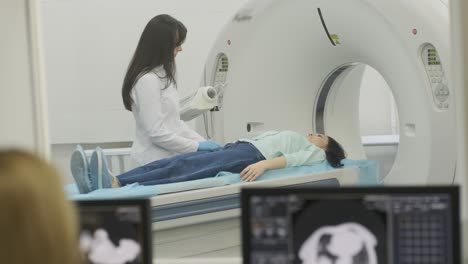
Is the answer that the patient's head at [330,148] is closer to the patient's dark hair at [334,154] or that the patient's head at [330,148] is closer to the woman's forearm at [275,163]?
the patient's dark hair at [334,154]

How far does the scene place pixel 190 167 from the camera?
10.2 ft

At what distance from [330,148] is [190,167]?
0.69 m

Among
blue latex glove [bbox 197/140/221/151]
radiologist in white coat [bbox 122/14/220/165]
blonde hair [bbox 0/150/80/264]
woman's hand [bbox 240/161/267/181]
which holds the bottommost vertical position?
woman's hand [bbox 240/161/267/181]

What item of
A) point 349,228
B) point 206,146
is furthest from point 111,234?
point 206,146

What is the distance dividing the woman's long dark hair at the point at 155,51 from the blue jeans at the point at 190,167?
0.32 meters

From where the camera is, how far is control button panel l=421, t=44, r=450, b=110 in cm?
300

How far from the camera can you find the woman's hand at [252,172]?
3055 mm

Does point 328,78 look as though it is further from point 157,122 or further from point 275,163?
point 157,122

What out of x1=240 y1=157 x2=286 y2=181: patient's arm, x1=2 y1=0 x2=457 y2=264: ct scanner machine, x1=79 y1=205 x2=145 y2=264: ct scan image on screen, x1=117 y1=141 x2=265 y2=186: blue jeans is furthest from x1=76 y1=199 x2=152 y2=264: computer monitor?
x1=240 y1=157 x2=286 y2=181: patient's arm

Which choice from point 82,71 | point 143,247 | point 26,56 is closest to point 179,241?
point 26,56

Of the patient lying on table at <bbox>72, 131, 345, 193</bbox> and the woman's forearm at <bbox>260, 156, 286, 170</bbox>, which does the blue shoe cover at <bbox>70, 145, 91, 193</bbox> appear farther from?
the woman's forearm at <bbox>260, 156, 286, 170</bbox>

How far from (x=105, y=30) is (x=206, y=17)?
2.15 feet

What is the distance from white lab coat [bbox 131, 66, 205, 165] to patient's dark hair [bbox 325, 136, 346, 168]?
58cm

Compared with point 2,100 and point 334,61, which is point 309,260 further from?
point 334,61
